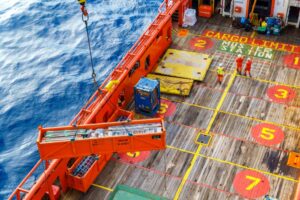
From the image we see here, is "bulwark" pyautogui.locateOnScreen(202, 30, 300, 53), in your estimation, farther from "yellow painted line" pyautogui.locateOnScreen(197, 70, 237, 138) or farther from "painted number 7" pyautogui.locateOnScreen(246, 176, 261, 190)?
"painted number 7" pyautogui.locateOnScreen(246, 176, 261, 190)

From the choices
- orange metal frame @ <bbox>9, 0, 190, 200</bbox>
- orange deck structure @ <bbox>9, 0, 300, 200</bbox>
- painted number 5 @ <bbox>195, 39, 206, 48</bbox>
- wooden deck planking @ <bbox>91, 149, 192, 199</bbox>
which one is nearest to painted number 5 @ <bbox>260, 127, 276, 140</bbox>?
orange deck structure @ <bbox>9, 0, 300, 200</bbox>

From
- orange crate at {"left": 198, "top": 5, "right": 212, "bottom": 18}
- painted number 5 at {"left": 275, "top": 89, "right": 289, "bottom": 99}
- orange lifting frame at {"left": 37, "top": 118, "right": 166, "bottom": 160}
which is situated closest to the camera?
orange lifting frame at {"left": 37, "top": 118, "right": 166, "bottom": 160}

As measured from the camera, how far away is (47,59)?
44.8 meters

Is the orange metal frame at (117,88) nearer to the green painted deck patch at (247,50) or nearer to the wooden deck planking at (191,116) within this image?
the wooden deck planking at (191,116)

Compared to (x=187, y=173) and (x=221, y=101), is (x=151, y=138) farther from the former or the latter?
(x=221, y=101)

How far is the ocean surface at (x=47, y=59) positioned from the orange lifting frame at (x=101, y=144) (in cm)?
1172

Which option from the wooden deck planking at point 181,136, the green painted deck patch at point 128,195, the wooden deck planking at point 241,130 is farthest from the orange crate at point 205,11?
the green painted deck patch at point 128,195

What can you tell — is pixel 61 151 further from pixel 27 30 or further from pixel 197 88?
pixel 27 30

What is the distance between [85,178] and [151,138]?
16.0 feet

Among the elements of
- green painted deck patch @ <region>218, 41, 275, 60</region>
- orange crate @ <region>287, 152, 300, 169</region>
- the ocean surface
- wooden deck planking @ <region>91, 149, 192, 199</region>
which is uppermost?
green painted deck patch @ <region>218, 41, 275, 60</region>

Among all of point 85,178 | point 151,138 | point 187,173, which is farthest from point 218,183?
point 85,178

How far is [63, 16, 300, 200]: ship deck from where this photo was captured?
79.6 feet

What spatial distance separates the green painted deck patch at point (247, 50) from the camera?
34469 millimetres

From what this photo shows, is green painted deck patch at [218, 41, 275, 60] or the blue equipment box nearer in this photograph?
the blue equipment box
